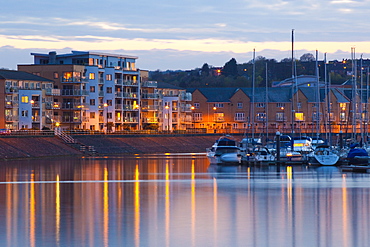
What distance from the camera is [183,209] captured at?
1512 inches

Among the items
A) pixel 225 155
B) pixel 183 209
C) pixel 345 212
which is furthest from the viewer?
pixel 225 155

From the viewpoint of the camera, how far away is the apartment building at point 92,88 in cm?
12850

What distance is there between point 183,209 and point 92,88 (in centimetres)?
9647

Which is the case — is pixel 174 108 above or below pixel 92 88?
below

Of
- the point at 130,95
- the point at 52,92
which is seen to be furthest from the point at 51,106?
the point at 130,95

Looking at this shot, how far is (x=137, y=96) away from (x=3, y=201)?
102991 mm

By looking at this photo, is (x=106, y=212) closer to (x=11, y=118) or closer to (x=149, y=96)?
(x=11, y=118)

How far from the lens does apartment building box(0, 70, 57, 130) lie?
114250 millimetres

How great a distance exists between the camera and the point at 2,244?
2808 cm

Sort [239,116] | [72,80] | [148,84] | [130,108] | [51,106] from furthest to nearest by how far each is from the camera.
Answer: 1. [239,116]
2. [148,84]
3. [130,108]
4. [72,80]
5. [51,106]

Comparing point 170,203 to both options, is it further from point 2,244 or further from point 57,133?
point 57,133

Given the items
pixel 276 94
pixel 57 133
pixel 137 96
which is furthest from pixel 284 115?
pixel 57 133

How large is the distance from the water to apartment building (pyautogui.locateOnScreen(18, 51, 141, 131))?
64010mm

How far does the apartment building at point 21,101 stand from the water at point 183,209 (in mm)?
50938
